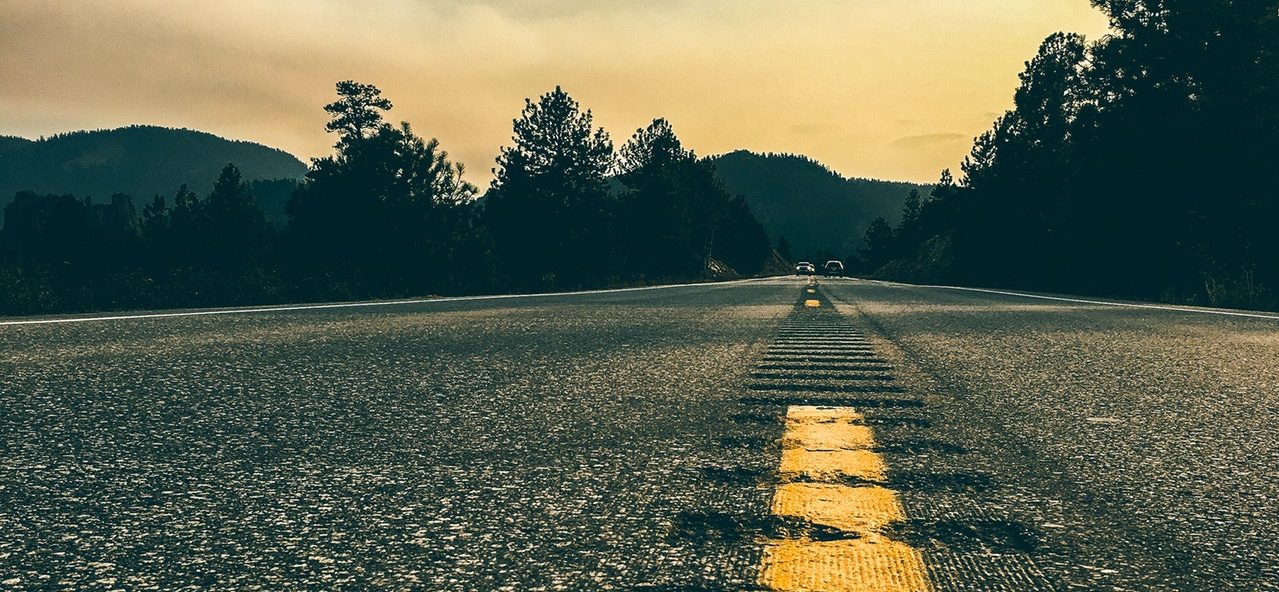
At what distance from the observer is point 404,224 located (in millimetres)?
34406

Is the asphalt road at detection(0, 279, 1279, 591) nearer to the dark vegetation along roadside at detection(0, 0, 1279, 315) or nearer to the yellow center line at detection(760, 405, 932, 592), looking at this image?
the yellow center line at detection(760, 405, 932, 592)

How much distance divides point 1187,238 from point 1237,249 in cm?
176

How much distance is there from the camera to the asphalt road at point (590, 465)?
2.20 m

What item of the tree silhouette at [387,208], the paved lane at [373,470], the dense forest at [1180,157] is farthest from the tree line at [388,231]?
the dense forest at [1180,157]

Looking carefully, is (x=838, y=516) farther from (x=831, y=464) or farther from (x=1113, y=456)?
(x=1113, y=456)

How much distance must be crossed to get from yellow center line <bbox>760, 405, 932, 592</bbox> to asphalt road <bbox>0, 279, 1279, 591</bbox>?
58 mm

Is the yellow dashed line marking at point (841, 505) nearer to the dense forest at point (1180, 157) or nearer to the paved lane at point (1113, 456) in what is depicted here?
the paved lane at point (1113, 456)

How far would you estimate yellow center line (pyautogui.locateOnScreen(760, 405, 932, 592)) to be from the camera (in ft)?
6.75

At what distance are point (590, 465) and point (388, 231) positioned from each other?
105 ft

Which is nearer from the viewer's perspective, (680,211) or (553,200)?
(553,200)

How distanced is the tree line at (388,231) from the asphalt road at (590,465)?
984cm

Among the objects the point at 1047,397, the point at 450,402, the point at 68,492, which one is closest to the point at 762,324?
the point at 1047,397

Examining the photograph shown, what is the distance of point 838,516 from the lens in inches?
102

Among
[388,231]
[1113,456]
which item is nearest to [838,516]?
[1113,456]
